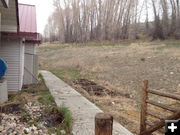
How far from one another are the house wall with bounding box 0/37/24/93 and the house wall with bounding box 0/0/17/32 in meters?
0.93

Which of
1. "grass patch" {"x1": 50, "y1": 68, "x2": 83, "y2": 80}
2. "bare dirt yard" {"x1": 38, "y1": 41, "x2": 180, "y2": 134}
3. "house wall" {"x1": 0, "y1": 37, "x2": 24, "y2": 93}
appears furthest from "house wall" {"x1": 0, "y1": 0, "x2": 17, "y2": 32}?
"grass patch" {"x1": 50, "y1": 68, "x2": 83, "y2": 80}

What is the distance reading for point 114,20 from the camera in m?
33.2

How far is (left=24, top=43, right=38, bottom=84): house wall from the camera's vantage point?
967 centimetres

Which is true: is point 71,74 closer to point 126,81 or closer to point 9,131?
point 126,81

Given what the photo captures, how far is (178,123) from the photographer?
1.51 metres

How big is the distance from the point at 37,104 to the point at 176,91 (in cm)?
662

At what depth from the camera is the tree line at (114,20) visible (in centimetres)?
2903

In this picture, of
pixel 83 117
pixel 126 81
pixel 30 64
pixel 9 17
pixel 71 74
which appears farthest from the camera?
pixel 71 74

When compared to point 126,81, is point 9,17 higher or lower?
higher

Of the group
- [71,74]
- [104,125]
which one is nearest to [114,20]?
[71,74]

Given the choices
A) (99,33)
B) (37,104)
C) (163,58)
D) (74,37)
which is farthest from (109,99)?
(74,37)

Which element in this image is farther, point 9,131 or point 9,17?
point 9,17

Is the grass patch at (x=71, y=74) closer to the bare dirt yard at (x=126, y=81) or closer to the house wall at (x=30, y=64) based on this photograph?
the bare dirt yard at (x=126, y=81)

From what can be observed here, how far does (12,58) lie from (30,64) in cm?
244
